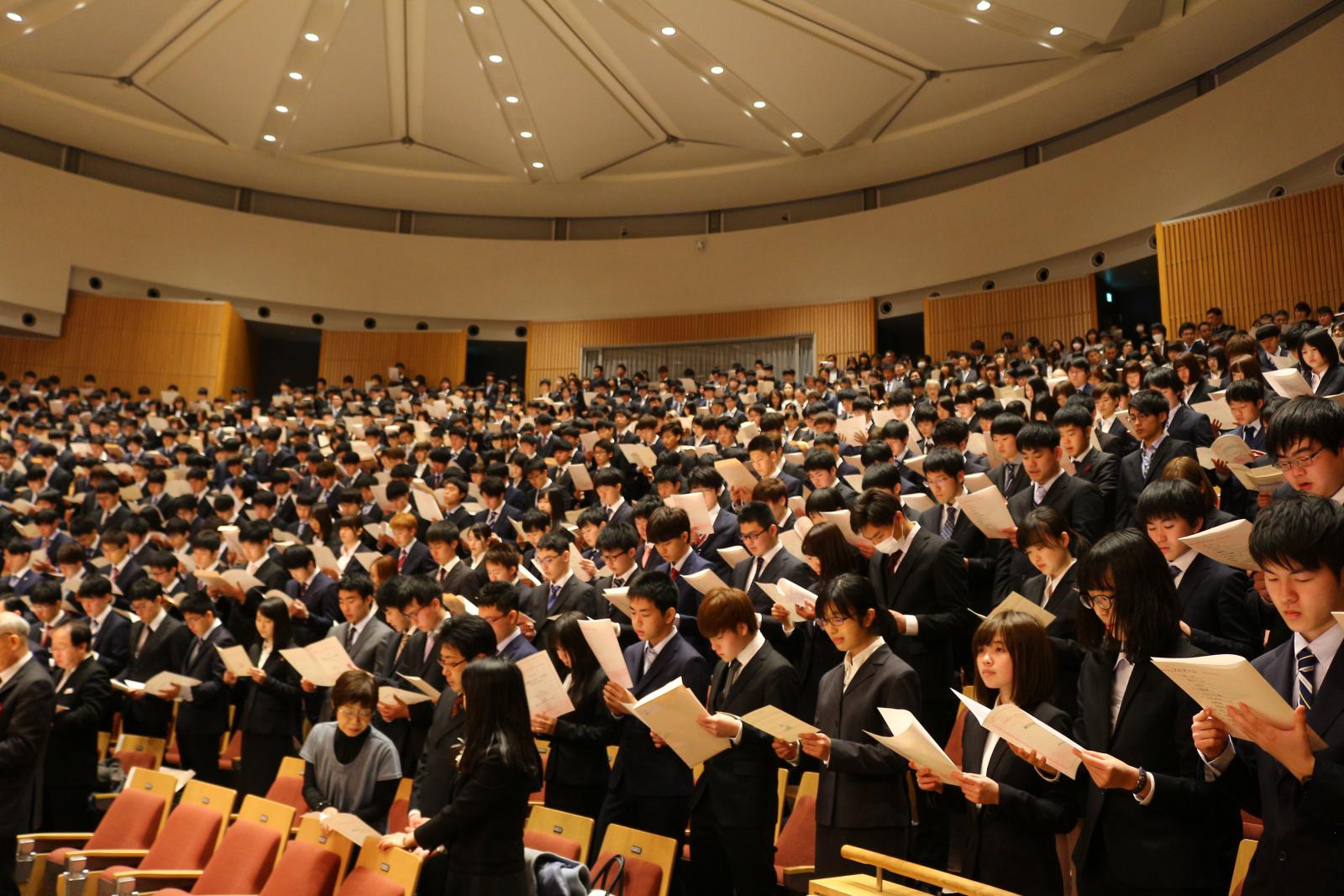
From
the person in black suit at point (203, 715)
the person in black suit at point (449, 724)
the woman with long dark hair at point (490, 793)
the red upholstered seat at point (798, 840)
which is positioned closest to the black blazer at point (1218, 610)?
the red upholstered seat at point (798, 840)

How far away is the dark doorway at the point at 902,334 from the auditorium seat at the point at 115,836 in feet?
44.7

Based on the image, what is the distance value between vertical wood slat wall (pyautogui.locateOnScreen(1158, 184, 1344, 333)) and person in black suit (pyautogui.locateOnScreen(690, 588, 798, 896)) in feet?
35.4

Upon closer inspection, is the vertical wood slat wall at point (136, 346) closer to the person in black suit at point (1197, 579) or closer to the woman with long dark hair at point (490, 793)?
the woman with long dark hair at point (490, 793)

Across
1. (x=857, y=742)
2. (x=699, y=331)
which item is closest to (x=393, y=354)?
(x=699, y=331)

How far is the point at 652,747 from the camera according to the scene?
11.4 feet

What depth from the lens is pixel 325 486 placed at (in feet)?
28.5

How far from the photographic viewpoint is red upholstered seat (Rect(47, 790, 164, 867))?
3982mm

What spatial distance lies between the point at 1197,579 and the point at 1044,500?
1.22 meters

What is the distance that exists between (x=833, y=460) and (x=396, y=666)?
238cm

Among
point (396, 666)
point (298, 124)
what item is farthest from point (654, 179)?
point (396, 666)

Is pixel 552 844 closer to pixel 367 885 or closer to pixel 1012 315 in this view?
pixel 367 885

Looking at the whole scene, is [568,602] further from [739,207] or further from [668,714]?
[739,207]

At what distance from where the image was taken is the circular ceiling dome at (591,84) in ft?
39.5

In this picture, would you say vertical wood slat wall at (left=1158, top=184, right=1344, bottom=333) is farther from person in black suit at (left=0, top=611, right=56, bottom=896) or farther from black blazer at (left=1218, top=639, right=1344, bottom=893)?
person in black suit at (left=0, top=611, right=56, bottom=896)
